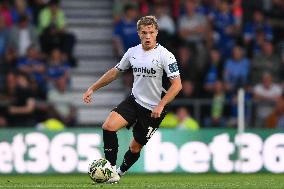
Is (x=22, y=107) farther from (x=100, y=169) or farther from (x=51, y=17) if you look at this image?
(x=100, y=169)

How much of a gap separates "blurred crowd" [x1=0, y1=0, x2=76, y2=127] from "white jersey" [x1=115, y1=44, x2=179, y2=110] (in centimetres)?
705

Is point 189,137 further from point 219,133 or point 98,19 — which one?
point 98,19

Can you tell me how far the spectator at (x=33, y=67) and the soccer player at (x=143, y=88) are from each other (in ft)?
24.8

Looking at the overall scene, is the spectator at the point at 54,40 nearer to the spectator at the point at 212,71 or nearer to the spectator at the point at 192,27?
the spectator at the point at 192,27

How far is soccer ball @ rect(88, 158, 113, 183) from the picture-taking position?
14258 mm

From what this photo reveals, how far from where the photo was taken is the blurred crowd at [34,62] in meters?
21.7

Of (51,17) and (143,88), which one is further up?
(51,17)

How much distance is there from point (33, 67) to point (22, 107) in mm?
1273

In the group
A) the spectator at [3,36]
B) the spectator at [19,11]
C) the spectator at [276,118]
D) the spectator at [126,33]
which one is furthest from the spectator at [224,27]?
the spectator at [3,36]

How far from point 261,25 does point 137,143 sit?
9801 millimetres

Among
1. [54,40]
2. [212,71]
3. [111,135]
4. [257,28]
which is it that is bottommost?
A: [111,135]

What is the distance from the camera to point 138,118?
1490 cm

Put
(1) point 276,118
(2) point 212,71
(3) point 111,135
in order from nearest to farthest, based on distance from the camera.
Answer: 1. (3) point 111,135
2. (1) point 276,118
3. (2) point 212,71

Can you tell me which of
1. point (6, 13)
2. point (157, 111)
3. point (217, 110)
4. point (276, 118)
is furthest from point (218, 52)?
point (157, 111)
